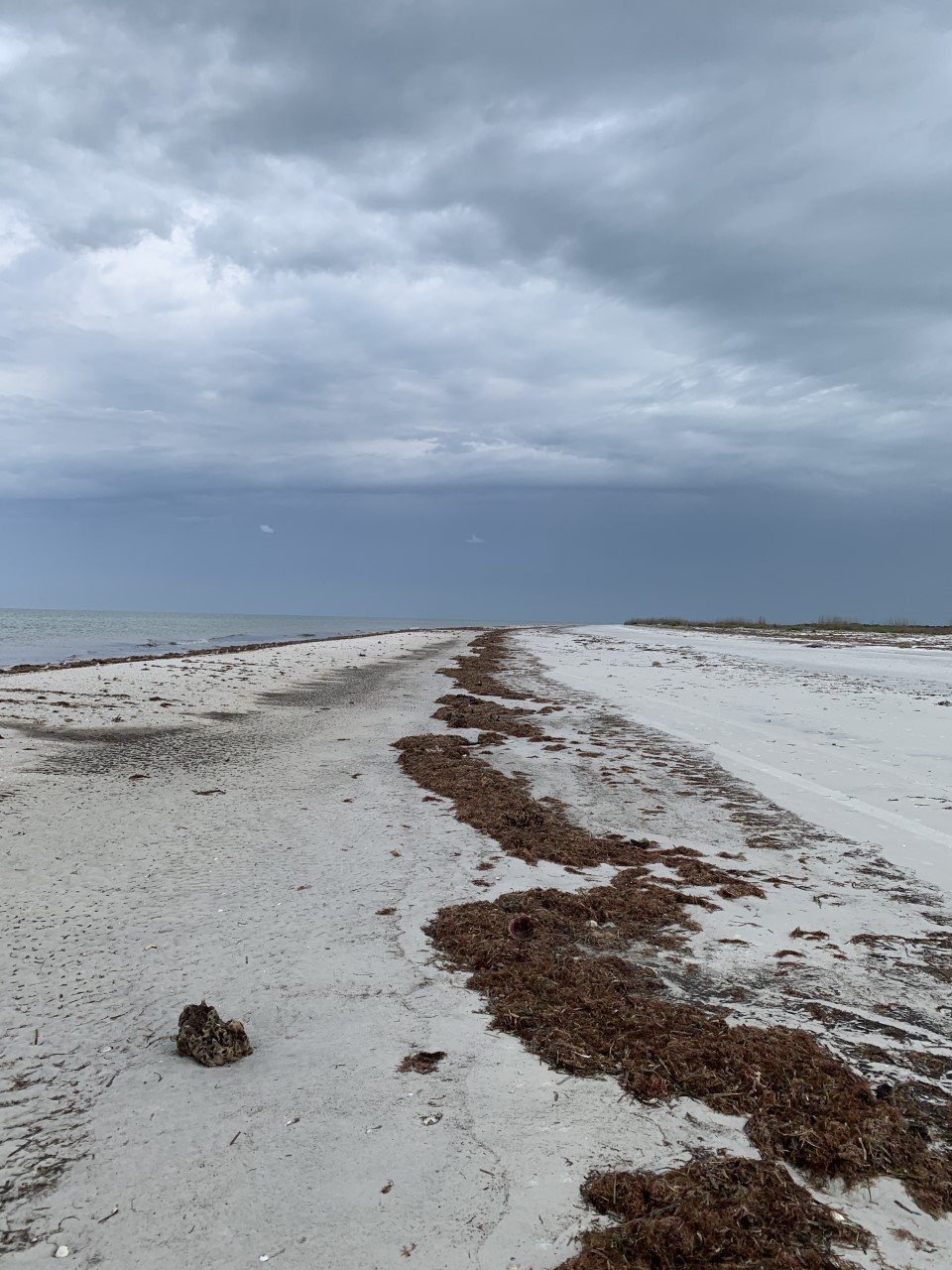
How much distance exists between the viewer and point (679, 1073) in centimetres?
289

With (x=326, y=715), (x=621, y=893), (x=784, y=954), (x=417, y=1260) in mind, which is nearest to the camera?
(x=417, y=1260)

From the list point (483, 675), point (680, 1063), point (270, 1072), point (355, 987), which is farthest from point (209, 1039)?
point (483, 675)

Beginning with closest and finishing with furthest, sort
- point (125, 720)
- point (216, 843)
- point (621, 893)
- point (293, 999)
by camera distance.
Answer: point (293, 999) → point (621, 893) → point (216, 843) → point (125, 720)

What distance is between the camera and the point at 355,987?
11.9 ft

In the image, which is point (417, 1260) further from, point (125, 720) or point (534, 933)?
point (125, 720)

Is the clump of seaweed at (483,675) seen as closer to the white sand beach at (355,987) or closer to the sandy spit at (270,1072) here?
the white sand beach at (355,987)

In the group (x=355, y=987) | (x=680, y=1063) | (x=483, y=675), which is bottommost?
(x=483, y=675)

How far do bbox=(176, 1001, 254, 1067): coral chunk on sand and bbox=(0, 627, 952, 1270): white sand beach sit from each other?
0.27 ft

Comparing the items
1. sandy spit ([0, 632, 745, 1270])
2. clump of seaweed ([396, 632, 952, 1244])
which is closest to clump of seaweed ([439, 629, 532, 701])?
sandy spit ([0, 632, 745, 1270])

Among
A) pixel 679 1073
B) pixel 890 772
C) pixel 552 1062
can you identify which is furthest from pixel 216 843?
pixel 890 772

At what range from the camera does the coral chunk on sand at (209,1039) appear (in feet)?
9.68

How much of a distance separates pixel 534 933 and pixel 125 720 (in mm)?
10136

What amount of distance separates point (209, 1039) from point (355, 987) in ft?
2.71

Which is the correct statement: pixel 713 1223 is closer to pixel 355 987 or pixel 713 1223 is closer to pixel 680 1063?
pixel 680 1063
